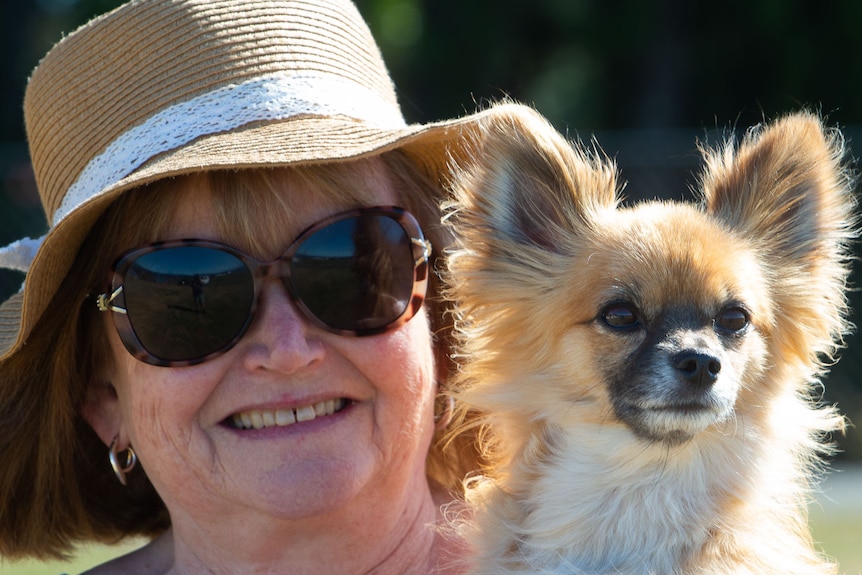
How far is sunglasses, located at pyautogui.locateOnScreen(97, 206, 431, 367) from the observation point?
101 inches

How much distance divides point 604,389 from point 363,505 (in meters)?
0.76

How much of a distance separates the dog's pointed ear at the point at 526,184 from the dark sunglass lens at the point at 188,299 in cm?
61

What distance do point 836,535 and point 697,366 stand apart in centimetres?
425

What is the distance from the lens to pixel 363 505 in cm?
280

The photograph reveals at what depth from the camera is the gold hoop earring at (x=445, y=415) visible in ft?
9.97

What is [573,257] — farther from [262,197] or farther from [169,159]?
[169,159]

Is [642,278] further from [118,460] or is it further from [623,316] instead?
[118,460]

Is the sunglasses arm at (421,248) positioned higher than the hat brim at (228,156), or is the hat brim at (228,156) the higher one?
the hat brim at (228,156)

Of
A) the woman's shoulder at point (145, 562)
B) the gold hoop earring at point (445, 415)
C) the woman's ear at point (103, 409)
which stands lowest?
the woman's shoulder at point (145, 562)

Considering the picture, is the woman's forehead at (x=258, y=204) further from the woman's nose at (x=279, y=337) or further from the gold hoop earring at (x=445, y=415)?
the gold hoop earring at (x=445, y=415)

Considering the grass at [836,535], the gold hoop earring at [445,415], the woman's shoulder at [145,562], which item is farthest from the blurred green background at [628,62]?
the woman's shoulder at [145,562]

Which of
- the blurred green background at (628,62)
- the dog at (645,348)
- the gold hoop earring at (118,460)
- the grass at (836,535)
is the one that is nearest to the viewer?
the dog at (645,348)

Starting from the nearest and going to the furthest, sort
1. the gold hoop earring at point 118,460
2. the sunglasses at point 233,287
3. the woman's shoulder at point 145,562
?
the sunglasses at point 233,287
the gold hoop earring at point 118,460
the woman's shoulder at point 145,562

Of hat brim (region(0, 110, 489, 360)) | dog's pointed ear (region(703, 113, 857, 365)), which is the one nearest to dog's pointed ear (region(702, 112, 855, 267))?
dog's pointed ear (region(703, 113, 857, 365))
